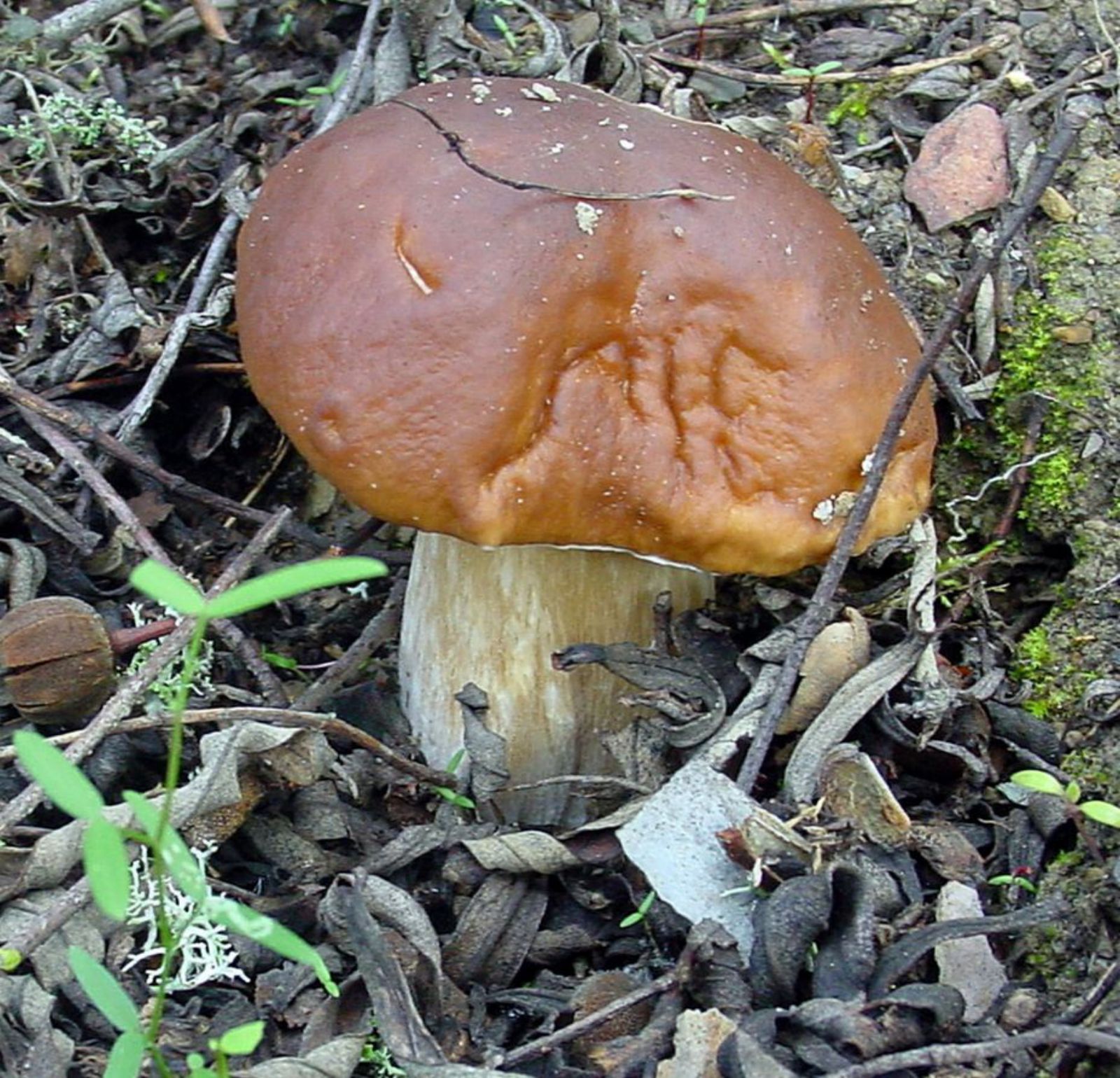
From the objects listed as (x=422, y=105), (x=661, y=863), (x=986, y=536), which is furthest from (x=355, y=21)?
(x=661, y=863)

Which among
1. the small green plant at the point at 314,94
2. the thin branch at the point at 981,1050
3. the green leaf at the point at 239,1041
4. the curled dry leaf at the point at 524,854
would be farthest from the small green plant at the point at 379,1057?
the small green plant at the point at 314,94

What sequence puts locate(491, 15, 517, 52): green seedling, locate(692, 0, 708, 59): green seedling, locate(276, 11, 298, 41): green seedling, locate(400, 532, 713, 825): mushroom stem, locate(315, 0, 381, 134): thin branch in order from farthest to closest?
locate(276, 11, 298, 41): green seedling
locate(692, 0, 708, 59): green seedling
locate(491, 15, 517, 52): green seedling
locate(315, 0, 381, 134): thin branch
locate(400, 532, 713, 825): mushroom stem

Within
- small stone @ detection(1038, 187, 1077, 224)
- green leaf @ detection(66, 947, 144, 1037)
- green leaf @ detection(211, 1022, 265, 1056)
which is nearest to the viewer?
green leaf @ detection(211, 1022, 265, 1056)

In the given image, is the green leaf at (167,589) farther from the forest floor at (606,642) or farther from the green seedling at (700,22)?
the green seedling at (700,22)

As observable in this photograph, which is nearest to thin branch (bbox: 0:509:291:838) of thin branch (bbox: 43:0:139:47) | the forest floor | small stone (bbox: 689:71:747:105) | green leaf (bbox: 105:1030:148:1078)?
the forest floor

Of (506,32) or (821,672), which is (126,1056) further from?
(506,32)

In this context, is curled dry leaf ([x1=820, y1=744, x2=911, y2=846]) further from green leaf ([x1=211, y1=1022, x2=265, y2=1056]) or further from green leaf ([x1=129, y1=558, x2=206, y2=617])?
green leaf ([x1=129, y1=558, x2=206, y2=617])

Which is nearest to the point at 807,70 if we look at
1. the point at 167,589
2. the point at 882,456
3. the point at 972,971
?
the point at 882,456
